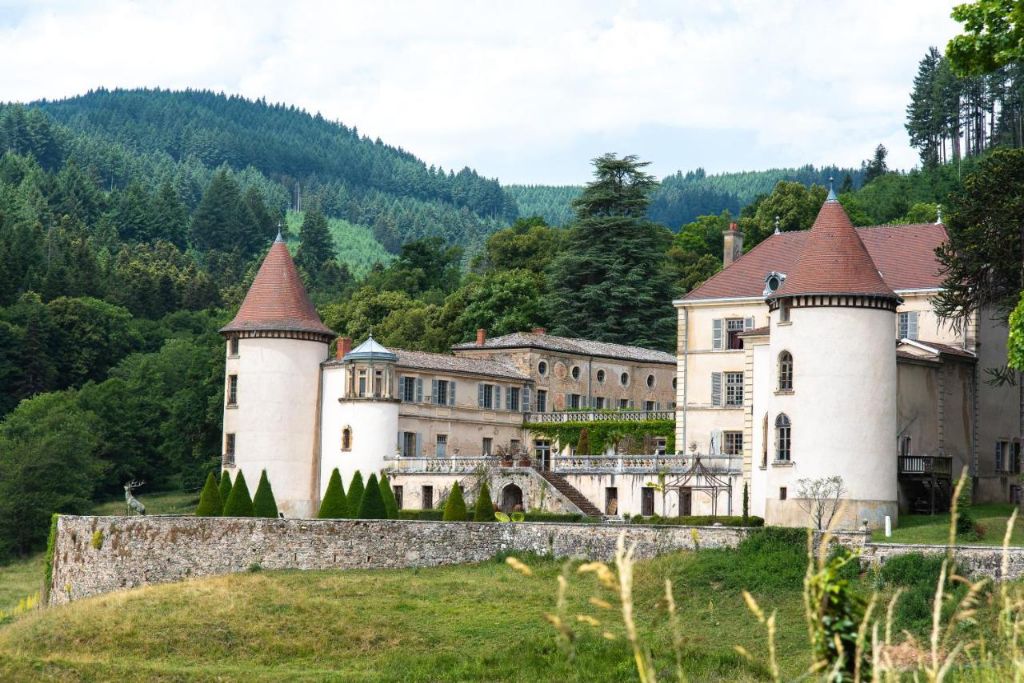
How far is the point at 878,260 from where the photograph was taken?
5862 cm

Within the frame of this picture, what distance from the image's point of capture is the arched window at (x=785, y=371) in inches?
1901

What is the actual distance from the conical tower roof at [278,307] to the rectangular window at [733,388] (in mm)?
15803

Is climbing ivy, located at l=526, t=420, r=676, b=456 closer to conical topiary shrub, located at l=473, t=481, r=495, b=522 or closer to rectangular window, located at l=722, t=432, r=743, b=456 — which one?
rectangular window, located at l=722, t=432, r=743, b=456

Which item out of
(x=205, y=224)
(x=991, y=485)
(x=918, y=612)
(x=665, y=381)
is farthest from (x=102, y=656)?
(x=205, y=224)

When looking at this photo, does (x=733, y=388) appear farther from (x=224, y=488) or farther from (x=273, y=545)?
(x=273, y=545)

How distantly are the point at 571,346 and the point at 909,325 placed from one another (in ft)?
58.3

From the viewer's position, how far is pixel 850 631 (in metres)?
8.95

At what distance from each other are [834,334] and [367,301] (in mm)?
50569

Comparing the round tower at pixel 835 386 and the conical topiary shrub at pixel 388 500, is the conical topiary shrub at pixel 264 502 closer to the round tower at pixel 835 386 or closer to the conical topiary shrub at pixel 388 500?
the conical topiary shrub at pixel 388 500

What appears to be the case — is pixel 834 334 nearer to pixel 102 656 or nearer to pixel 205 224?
pixel 102 656

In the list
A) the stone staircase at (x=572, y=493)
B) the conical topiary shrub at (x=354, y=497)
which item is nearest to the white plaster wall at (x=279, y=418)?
the conical topiary shrub at (x=354, y=497)

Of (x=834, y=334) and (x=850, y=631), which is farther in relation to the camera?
(x=834, y=334)

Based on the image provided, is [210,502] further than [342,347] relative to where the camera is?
No

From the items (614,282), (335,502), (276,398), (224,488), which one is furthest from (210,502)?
(614,282)
